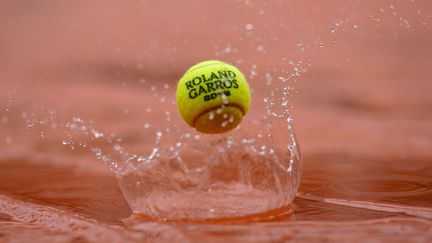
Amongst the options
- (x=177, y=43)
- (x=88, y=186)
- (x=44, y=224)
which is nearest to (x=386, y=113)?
(x=177, y=43)

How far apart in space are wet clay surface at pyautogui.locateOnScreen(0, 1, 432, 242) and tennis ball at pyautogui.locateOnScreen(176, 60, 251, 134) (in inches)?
13.9

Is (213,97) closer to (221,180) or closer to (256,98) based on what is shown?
(221,180)

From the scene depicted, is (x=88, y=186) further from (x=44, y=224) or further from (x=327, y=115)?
(x=327, y=115)

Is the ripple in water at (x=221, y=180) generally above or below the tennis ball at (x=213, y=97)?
below

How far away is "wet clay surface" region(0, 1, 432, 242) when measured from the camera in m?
2.23

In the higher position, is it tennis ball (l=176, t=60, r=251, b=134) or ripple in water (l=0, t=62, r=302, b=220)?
tennis ball (l=176, t=60, r=251, b=134)

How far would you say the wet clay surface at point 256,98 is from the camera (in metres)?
2.23

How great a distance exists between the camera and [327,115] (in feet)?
15.4

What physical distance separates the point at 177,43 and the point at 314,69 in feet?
3.87

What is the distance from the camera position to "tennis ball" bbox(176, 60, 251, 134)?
232 cm

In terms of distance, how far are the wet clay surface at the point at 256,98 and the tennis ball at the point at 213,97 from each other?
353 millimetres

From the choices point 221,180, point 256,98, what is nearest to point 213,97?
point 221,180

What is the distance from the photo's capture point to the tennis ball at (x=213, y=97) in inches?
91.4

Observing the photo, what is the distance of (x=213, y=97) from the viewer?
7.59 feet
